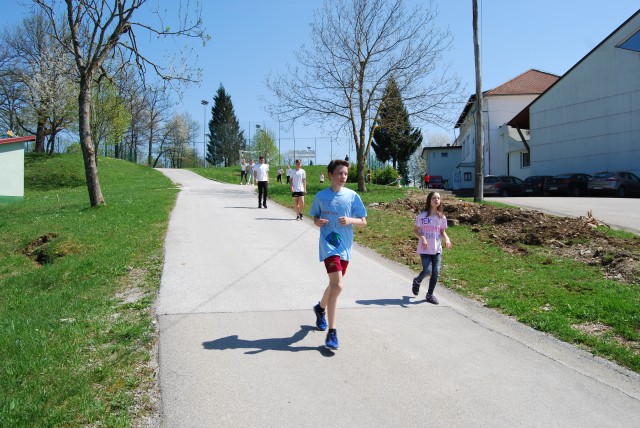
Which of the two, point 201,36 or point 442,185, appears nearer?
point 201,36

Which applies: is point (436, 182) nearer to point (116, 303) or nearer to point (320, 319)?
point (116, 303)

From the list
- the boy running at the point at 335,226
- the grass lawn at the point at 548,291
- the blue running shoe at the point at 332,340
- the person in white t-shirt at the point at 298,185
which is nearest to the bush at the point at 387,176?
the person in white t-shirt at the point at 298,185

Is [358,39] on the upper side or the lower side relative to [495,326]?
upper

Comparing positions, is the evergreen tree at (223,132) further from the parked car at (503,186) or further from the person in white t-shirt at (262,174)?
the person in white t-shirt at (262,174)

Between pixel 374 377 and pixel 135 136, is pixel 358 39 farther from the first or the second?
pixel 135 136

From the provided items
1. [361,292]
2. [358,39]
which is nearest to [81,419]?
[361,292]

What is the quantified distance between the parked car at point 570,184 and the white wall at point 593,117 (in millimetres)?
2842

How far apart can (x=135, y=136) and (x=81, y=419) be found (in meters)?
72.0

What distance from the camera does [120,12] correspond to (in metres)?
16.1

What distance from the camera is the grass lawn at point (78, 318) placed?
11.9ft

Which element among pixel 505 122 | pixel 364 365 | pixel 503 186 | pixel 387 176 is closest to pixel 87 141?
pixel 364 365

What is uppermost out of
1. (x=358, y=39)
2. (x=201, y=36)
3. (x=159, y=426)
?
(x=358, y=39)

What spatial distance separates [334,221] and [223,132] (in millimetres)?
80741

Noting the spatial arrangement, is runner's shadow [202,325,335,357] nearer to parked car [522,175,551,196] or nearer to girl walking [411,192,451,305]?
girl walking [411,192,451,305]
